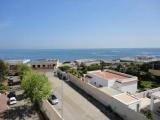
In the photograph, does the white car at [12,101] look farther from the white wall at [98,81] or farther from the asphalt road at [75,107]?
the white wall at [98,81]

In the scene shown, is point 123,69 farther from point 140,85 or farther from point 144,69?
point 140,85

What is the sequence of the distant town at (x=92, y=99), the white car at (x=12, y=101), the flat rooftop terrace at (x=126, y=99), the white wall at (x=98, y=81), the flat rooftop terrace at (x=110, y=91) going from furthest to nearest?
1. the white wall at (x=98, y=81)
2. the white car at (x=12, y=101)
3. the flat rooftop terrace at (x=110, y=91)
4. the flat rooftop terrace at (x=126, y=99)
5. the distant town at (x=92, y=99)

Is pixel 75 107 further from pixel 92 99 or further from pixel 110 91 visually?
pixel 110 91

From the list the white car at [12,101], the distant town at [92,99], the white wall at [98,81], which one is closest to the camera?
the distant town at [92,99]

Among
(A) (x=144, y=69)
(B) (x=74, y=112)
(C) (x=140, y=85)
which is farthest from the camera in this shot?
(A) (x=144, y=69)

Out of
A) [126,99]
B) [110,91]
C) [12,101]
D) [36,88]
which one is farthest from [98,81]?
[12,101]

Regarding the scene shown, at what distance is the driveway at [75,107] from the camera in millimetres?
24438

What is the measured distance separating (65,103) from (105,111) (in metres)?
6.35

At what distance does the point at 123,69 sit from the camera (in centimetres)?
5262

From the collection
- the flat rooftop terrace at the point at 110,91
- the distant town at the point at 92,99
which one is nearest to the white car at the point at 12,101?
the distant town at the point at 92,99

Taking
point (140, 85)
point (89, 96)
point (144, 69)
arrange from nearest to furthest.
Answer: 1. point (89, 96)
2. point (140, 85)
3. point (144, 69)

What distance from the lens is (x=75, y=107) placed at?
2761cm

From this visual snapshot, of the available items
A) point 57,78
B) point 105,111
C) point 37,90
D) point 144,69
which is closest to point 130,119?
point 105,111

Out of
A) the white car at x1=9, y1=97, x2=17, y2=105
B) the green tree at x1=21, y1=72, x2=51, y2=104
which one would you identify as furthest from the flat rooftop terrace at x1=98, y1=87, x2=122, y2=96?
the white car at x1=9, y1=97, x2=17, y2=105
